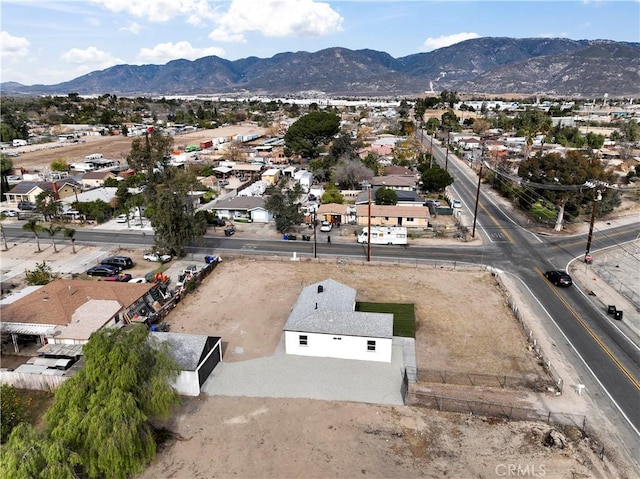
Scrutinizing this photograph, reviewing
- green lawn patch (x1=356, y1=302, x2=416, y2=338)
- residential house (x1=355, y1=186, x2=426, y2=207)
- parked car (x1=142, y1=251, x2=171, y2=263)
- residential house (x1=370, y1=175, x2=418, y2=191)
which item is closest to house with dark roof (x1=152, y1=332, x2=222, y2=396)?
green lawn patch (x1=356, y1=302, x2=416, y2=338)

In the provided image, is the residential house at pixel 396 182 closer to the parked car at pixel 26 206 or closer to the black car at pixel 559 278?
the black car at pixel 559 278

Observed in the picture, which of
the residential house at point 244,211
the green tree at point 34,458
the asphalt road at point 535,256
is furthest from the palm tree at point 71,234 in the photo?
the green tree at point 34,458

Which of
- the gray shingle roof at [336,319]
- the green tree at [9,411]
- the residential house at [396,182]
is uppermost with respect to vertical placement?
the residential house at [396,182]

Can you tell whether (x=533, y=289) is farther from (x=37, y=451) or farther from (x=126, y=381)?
(x=37, y=451)

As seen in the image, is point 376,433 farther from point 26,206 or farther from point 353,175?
point 26,206

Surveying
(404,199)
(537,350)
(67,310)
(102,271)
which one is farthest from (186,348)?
(404,199)

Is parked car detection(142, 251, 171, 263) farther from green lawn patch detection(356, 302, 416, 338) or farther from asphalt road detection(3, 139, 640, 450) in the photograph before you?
green lawn patch detection(356, 302, 416, 338)

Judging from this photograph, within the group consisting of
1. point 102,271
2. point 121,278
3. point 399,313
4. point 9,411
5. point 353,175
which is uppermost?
point 353,175
